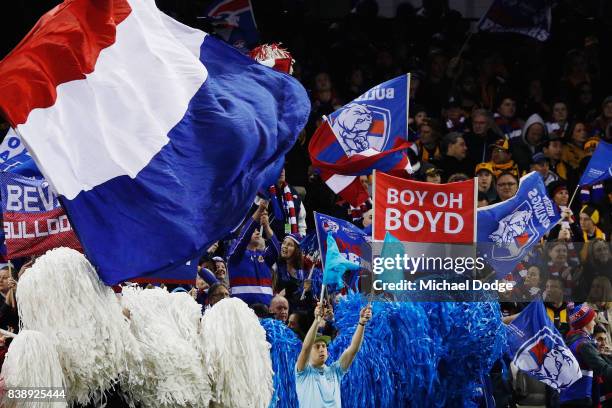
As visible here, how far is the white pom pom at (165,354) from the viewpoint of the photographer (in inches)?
285

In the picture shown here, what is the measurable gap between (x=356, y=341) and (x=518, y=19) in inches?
365

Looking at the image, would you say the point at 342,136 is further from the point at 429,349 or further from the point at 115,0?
the point at 115,0

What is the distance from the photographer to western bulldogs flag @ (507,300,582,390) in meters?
12.2

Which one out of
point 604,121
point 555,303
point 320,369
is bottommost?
point 320,369

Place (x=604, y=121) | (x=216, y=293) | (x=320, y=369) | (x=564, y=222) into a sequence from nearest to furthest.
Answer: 1. (x=320, y=369)
2. (x=216, y=293)
3. (x=564, y=222)
4. (x=604, y=121)

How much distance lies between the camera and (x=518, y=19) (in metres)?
18.6

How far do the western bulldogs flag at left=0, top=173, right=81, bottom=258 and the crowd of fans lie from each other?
0.69 metres

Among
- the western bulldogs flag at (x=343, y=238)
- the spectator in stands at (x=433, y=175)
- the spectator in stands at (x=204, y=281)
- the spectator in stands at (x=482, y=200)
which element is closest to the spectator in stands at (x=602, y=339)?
the spectator in stands at (x=482, y=200)

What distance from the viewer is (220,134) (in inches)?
325

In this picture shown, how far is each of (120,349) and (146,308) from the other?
0.38m

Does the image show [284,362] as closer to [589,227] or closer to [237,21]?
[589,227]

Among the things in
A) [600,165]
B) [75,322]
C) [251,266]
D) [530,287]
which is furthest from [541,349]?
[75,322]

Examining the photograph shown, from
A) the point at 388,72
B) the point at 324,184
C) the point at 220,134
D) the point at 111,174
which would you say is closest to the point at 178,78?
the point at 220,134

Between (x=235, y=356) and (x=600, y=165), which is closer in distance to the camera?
(x=235, y=356)
